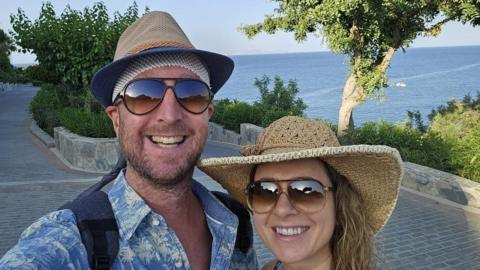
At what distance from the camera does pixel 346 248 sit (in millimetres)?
2211

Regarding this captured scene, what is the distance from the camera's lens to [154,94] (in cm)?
197

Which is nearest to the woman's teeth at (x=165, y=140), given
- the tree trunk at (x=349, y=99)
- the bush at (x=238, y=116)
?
the tree trunk at (x=349, y=99)

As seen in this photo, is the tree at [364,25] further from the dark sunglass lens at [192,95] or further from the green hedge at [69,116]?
the dark sunglass lens at [192,95]

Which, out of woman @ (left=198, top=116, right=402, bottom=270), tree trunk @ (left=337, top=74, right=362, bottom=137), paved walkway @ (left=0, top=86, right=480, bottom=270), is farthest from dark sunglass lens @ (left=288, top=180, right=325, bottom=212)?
tree trunk @ (left=337, top=74, right=362, bottom=137)

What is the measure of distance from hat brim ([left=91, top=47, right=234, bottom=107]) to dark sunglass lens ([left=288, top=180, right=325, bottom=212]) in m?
0.67

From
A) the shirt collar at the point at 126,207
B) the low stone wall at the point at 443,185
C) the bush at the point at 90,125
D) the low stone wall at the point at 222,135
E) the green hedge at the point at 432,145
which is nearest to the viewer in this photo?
the shirt collar at the point at 126,207

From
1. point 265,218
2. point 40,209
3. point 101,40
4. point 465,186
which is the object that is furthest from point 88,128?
point 265,218

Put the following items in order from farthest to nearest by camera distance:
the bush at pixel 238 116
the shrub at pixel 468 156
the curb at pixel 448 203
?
the bush at pixel 238 116, the shrub at pixel 468 156, the curb at pixel 448 203

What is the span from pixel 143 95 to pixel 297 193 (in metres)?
0.81

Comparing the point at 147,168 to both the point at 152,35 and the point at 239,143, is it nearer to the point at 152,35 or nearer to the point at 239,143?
the point at 152,35

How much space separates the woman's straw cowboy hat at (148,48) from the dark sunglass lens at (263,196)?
0.61 metres

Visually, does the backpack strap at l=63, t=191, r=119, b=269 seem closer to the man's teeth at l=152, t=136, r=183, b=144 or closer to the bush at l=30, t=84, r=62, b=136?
the man's teeth at l=152, t=136, r=183, b=144

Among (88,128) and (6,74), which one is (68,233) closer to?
(88,128)

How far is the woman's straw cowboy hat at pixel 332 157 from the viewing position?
200cm
